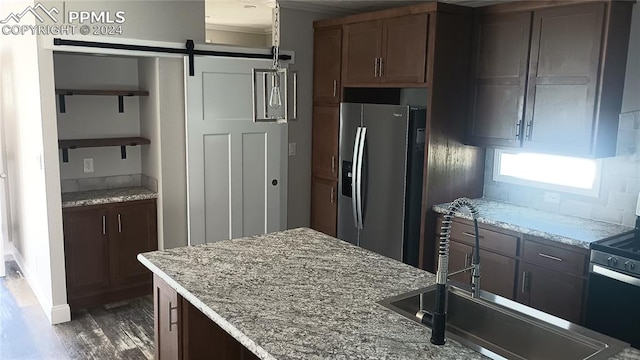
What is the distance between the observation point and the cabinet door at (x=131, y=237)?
4.20m

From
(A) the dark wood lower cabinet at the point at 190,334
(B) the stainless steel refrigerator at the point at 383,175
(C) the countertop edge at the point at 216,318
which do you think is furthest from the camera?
(B) the stainless steel refrigerator at the point at 383,175

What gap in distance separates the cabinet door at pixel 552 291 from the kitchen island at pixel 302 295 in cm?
134

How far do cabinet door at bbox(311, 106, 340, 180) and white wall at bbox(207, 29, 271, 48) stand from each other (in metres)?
2.17

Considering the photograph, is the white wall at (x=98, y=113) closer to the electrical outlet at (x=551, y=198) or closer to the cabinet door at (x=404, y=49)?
the cabinet door at (x=404, y=49)

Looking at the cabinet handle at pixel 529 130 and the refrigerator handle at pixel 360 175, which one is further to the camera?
the refrigerator handle at pixel 360 175

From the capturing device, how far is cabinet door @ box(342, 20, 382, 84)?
170 inches

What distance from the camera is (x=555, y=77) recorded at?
3.52m

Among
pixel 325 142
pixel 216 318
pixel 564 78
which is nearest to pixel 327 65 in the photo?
pixel 325 142

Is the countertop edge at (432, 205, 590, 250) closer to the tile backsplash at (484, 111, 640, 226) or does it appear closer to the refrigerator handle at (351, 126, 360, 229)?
the tile backsplash at (484, 111, 640, 226)

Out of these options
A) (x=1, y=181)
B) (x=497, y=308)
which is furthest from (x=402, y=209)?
(x=1, y=181)

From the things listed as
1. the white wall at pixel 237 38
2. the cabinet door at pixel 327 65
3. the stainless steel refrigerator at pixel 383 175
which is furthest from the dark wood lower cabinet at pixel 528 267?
the white wall at pixel 237 38

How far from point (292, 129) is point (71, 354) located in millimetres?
2564

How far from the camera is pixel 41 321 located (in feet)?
12.8

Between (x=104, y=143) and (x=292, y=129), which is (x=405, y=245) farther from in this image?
(x=104, y=143)
